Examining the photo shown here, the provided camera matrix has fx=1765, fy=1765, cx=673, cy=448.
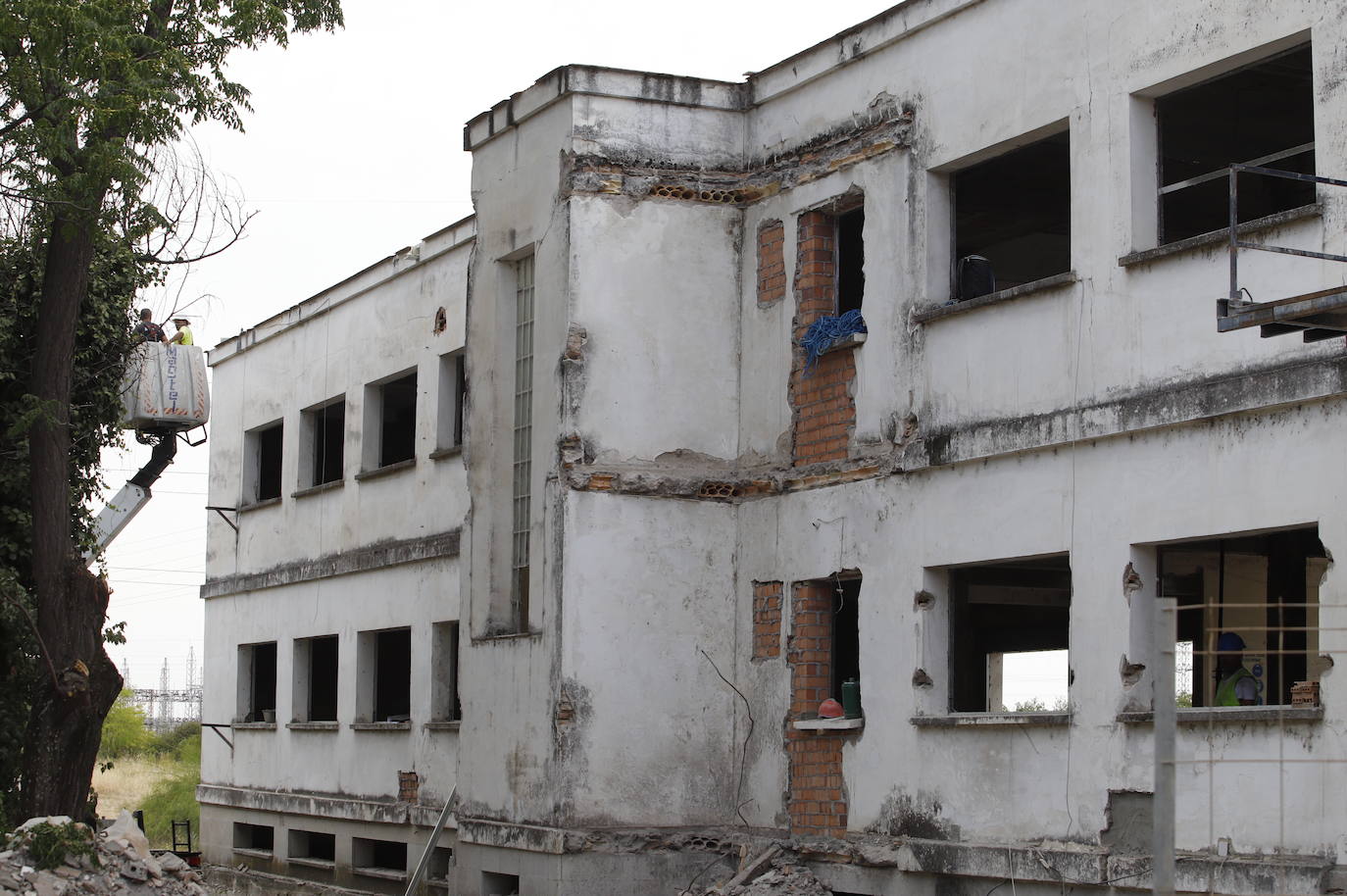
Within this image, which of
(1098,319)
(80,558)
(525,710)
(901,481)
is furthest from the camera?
(80,558)

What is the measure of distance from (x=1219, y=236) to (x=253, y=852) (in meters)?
18.3

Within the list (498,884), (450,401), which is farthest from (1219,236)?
(450,401)

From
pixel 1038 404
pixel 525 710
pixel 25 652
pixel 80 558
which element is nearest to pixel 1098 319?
pixel 1038 404

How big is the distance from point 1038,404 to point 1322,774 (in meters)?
3.52

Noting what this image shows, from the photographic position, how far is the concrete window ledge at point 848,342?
1456 cm

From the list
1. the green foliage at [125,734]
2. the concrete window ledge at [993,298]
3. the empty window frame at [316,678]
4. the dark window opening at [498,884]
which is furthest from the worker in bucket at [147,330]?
the green foliage at [125,734]

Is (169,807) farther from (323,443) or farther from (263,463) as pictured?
(323,443)

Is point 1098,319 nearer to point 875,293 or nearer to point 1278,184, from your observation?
point 875,293

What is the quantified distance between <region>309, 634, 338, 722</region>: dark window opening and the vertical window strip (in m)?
9.57

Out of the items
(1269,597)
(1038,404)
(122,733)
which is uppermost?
(1038,404)

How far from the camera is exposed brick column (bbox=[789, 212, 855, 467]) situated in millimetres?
14914

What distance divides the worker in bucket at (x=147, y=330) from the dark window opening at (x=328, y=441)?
8.28 ft

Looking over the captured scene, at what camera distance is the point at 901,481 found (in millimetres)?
14094

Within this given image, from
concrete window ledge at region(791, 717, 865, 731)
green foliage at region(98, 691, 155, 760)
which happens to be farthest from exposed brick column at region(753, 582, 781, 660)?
green foliage at region(98, 691, 155, 760)
